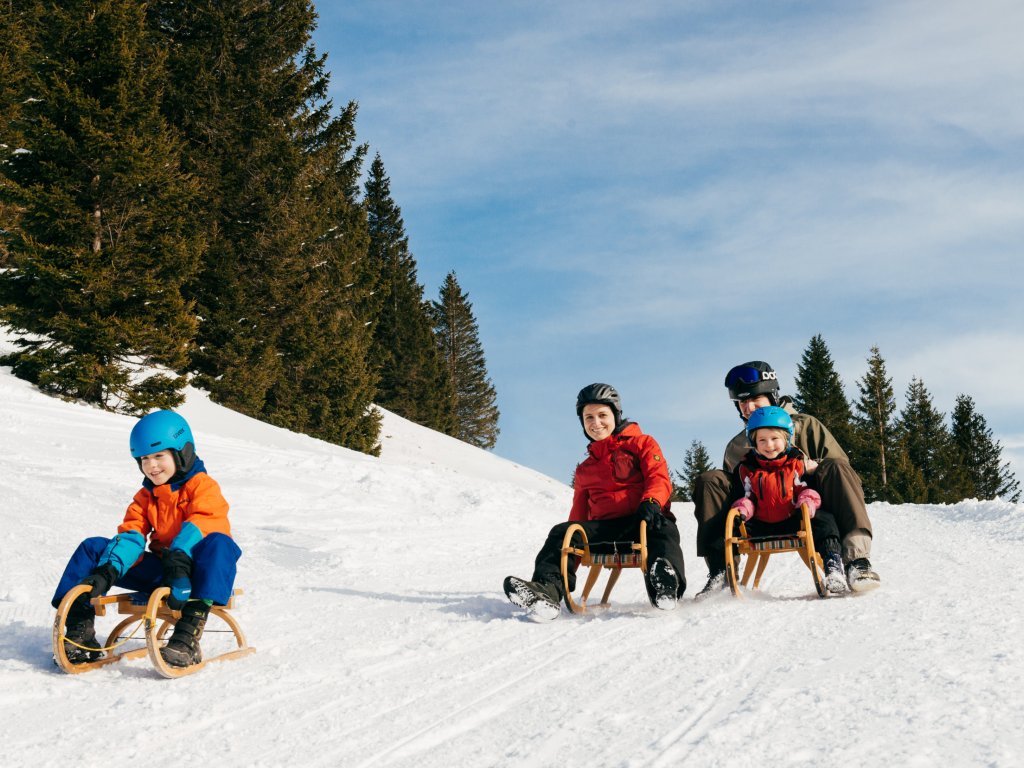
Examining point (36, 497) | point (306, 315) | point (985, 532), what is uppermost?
point (306, 315)

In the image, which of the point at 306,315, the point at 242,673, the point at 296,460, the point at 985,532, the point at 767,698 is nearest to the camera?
the point at 767,698

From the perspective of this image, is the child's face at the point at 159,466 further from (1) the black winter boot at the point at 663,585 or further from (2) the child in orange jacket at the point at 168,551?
(1) the black winter boot at the point at 663,585

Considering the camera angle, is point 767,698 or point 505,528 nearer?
point 767,698

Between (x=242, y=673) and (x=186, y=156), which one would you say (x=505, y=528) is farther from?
(x=186, y=156)

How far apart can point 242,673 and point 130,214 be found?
1552cm

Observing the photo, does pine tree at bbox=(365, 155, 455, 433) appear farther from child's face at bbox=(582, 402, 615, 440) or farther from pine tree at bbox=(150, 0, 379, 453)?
child's face at bbox=(582, 402, 615, 440)

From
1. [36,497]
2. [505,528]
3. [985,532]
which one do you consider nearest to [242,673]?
[36,497]

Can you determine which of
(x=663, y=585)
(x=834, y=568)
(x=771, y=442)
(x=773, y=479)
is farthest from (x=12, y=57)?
(x=834, y=568)

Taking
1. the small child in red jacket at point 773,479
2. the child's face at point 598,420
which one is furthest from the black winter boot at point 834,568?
the child's face at point 598,420

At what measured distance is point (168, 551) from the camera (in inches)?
165

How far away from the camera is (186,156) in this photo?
2333cm

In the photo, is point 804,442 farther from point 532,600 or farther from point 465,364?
point 465,364

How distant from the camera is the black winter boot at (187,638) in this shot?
12.5 ft

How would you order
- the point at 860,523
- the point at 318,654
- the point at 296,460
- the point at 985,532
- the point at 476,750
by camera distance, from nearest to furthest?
the point at 476,750 → the point at 318,654 → the point at 860,523 → the point at 985,532 → the point at 296,460
